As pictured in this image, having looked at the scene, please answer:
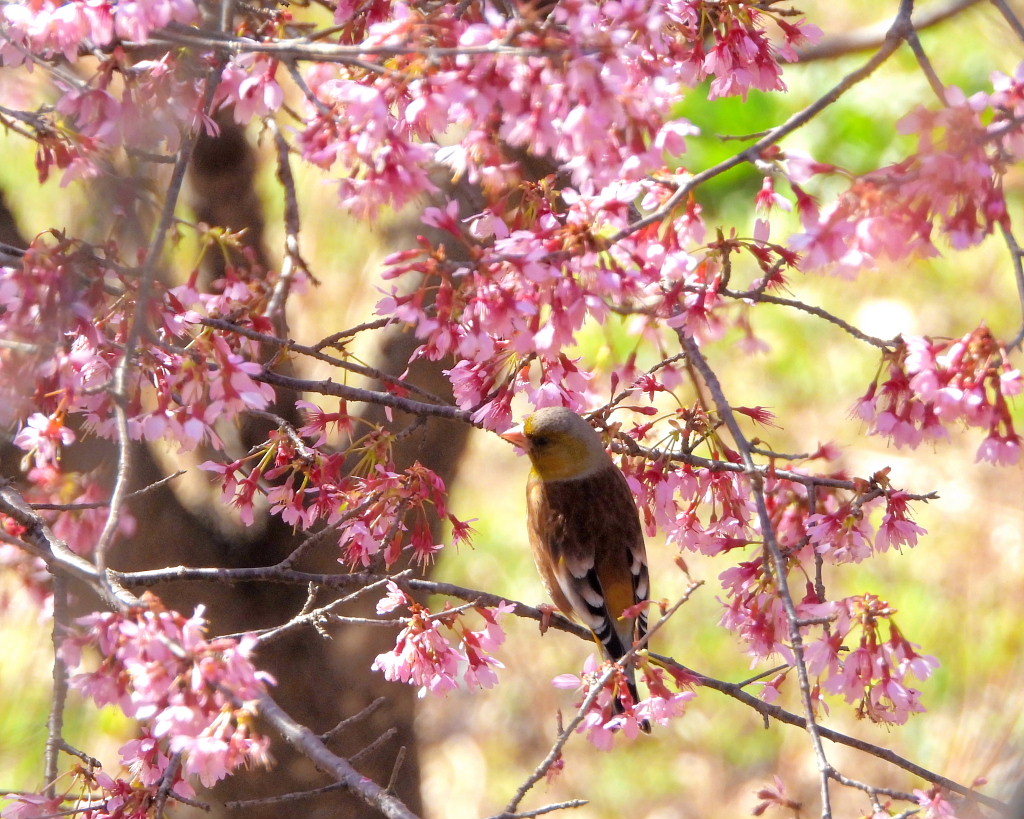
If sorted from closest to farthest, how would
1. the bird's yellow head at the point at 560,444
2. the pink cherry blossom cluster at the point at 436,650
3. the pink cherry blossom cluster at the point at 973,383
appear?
1. the pink cherry blossom cluster at the point at 973,383
2. the pink cherry blossom cluster at the point at 436,650
3. the bird's yellow head at the point at 560,444

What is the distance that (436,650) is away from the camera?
2.41 metres

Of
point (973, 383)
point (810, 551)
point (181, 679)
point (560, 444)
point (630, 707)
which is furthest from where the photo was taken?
point (560, 444)

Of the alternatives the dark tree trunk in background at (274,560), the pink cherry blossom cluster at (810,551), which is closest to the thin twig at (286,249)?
the dark tree trunk in background at (274,560)

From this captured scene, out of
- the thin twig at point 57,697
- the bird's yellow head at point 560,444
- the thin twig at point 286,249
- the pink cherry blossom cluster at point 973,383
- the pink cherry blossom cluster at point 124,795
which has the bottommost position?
the pink cherry blossom cluster at point 124,795

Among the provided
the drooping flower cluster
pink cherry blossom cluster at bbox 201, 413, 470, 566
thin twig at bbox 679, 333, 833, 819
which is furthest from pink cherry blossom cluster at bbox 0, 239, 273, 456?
thin twig at bbox 679, 333, 833, 819

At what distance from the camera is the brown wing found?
3488 millimetres

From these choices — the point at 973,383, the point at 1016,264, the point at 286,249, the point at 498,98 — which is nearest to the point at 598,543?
the point at 286,249

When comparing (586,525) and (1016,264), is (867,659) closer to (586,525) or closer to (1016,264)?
(1016,264)

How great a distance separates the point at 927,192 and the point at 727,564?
4.16 metres

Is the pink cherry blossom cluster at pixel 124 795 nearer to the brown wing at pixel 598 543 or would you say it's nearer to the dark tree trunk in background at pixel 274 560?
the dark tree trunk in background at pixel 274 560

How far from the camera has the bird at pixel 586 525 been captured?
3.42 meters

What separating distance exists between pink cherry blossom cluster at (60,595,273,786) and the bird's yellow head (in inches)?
63.9

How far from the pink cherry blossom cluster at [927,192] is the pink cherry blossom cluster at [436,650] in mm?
1137

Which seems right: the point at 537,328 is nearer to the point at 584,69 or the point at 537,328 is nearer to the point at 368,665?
the point at 584,69
